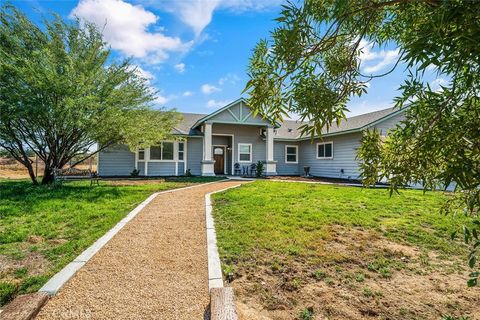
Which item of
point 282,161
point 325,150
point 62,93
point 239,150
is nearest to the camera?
point 62,93

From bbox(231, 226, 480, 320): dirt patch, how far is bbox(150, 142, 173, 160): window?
50.2ft

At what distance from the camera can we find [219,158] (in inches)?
830

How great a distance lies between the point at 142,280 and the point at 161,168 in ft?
51.0

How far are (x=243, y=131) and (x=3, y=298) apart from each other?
17.8 metres

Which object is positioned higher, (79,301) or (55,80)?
(55,80)

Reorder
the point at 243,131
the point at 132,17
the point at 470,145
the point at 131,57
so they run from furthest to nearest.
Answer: the point at 243,131 → the point at 131,57 → the point at 132,17 → the point at 470,145

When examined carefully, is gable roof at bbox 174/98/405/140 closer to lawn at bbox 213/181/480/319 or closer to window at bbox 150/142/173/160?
window at bbox 150/142/173/160

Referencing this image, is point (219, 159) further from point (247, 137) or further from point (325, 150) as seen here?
point (325, 150)

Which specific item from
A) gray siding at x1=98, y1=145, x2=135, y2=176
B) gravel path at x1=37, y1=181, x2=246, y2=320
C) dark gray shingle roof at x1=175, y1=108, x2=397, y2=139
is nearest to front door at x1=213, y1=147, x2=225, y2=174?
dark gray shingle roof at x1=175, y1=108, x2=397, y2=139

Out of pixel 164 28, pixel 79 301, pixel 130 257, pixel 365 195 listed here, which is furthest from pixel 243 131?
pixel 79 301

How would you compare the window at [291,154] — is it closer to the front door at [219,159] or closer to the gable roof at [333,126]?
the gable roof at [333,126]

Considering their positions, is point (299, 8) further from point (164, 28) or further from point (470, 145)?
point (164, 28)

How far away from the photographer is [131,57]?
12.4 metres

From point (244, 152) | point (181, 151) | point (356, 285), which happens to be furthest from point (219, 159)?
point (356, 285)
